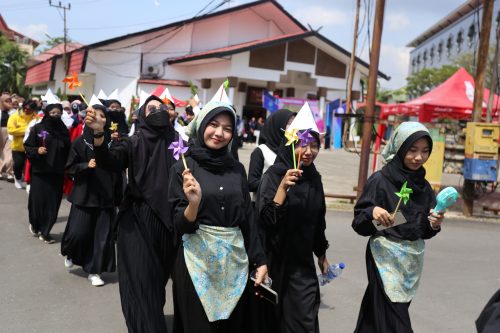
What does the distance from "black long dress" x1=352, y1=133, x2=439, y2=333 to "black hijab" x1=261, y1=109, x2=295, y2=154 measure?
1053 millimetres

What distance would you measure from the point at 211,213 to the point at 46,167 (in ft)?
15.6

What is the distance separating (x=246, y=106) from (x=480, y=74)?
18.7 metres

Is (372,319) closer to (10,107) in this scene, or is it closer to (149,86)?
(10,107)

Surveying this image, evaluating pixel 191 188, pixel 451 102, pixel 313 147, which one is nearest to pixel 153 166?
pixel 191 188

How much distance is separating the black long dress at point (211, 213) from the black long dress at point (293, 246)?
0.97ft

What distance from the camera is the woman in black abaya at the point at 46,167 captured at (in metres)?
7.18

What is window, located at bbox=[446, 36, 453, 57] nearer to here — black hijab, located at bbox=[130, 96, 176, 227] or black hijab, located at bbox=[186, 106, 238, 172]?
black hijab, located at bbox=[130, 96, 176, 227]

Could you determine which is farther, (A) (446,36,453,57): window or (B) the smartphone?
(A) (446,36,453,57): window

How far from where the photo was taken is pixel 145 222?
3877 mm

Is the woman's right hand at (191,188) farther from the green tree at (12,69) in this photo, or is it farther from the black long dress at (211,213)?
the green tree at (12,69)

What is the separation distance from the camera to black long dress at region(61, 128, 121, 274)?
5.66 meters

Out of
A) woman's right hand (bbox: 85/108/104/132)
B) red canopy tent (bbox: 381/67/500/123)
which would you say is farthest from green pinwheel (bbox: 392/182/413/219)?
red canopy tent (bbox: 381/67/500/123)

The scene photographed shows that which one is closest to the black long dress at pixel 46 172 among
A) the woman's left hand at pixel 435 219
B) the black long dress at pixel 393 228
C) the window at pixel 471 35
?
the black long dress at pixel 393 228

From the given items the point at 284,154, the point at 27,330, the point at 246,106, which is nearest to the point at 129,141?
the point at 284,154
